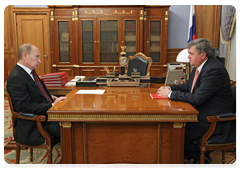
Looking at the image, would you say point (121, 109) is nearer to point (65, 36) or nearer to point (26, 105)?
point (26, 105)

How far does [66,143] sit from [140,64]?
2.55 meters

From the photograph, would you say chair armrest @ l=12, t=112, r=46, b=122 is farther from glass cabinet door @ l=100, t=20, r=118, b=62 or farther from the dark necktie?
glass cabinet door @ l=100, t=20, r=118, b=62

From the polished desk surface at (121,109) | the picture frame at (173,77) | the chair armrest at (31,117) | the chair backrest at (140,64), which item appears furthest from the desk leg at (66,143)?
the chair backrest at (140,64)

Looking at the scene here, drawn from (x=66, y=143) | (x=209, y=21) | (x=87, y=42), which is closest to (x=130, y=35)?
(x=87, y=42)

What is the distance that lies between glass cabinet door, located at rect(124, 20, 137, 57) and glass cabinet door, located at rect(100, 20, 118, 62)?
28cm

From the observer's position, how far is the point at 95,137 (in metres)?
1.83

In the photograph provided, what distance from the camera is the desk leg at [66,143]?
176 cm

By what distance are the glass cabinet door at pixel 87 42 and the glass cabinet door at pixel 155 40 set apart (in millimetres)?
1547

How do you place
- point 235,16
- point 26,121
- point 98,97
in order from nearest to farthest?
point 26,121 < point 98,97 < point 235,16

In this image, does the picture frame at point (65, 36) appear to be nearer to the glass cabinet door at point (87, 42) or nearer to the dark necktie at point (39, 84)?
the glass cabinet door at point (87, 42)

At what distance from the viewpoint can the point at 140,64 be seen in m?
4.04

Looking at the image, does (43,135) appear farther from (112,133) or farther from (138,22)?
(138,22)
